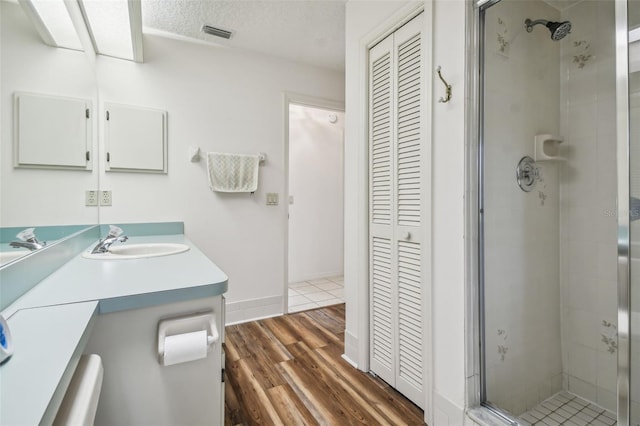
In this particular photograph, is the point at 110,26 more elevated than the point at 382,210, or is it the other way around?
the point at 110,26

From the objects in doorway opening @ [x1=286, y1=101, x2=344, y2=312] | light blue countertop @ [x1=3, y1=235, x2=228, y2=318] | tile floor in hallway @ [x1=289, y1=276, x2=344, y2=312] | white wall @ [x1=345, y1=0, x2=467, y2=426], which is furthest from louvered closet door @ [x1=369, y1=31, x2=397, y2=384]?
doorway opening @ [x1=286, y1=101, x2=344, y2=312]

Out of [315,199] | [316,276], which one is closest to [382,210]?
[315,199]

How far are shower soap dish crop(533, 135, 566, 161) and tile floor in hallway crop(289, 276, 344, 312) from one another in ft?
7.37

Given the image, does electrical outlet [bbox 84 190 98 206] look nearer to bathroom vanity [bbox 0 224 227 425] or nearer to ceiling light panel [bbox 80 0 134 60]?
bathroom vanity [bbox 0 224 227 425]

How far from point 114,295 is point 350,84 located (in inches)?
69.3

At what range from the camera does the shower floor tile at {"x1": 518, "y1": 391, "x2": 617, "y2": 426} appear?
5.08ft

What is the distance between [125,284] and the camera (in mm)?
951

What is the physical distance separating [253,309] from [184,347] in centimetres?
191

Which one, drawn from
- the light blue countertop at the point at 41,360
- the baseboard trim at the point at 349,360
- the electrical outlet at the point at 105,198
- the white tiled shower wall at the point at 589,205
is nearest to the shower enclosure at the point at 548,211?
the white tiled shower wall at the point at 589,205

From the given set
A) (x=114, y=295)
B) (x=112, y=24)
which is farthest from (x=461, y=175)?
(x=112, y=24)

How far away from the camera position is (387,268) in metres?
1.72

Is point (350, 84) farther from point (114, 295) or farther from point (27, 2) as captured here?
point (114, 295)

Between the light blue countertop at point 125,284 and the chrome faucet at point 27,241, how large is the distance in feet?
0.40

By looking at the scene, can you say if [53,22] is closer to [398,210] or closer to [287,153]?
[398,210]
